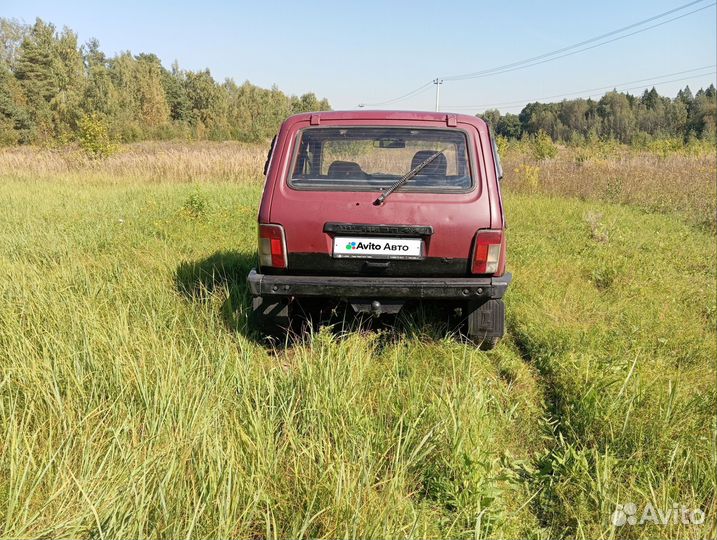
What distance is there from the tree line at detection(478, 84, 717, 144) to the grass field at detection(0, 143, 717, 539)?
5709 centimetres

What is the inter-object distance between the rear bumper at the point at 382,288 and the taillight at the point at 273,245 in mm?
143

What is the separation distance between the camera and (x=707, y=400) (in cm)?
253

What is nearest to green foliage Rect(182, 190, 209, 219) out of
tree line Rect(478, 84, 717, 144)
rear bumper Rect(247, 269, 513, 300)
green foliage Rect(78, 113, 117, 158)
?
rear bumper Rect(247, 269, 513, 300)

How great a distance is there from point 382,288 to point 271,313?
910mm

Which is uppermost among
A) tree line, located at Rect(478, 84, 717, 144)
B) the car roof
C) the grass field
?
tree line, located at Rect(478, 84, 717, 144)

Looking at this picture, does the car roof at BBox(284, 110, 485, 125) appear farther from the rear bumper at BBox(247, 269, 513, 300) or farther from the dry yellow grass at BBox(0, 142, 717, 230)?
the dry yellow grass at BBox(0, 142, 717, 230)

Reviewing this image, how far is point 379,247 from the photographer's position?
2.98m

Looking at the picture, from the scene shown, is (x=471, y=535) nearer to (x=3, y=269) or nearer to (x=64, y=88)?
(x=3, y=269)

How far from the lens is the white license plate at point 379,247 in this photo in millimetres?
2961

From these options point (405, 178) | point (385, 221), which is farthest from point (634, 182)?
point (385, 221)

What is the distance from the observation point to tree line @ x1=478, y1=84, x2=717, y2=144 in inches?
2285

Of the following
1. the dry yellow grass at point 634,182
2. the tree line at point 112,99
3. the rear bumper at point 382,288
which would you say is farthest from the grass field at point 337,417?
the tree line at point 112,99

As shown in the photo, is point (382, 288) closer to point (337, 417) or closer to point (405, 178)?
point (405, 178)

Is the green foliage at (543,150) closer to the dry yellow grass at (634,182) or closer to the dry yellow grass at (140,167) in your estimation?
the dry yellow grass at (634,182)
